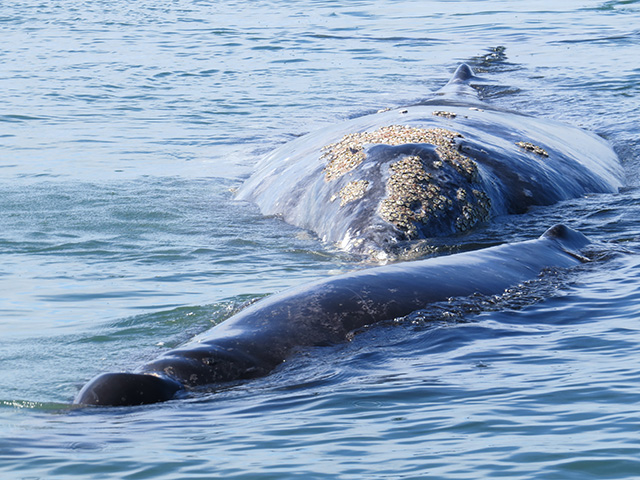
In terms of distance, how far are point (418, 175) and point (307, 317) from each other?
3.89 meters

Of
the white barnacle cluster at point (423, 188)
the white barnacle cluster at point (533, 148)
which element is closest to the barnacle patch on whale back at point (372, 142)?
the white barnacle cluster at point (423, 188)

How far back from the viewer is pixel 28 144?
1736 centimetres

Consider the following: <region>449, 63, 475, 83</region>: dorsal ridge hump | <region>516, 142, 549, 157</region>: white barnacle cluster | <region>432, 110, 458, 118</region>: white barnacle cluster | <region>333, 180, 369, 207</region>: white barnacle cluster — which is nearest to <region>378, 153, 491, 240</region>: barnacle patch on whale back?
<region>333, 180, 369, 207</region>: white barnacle cluster

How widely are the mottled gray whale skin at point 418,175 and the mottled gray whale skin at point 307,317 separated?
154 cm

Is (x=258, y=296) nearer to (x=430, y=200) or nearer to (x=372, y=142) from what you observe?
(x=430, y=200)

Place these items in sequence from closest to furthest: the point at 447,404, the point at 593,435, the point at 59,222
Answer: the point at 593,435, the point at 447,404, the point at 59,222

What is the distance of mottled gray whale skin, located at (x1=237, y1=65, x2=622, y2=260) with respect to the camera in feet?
32.3

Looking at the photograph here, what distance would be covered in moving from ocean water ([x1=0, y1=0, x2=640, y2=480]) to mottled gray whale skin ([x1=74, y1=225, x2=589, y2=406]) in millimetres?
104

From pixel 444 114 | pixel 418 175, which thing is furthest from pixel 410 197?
pixel 444 114

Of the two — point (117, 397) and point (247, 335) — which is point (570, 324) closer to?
point (247, 335)

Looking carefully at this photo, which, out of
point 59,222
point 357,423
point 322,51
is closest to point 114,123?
point 59,222

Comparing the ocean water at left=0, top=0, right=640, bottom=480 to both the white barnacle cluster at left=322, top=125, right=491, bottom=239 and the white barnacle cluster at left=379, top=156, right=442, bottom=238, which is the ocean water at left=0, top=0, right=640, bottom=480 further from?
the white barnacle cluster at left=379, top=156, right=442, bottom=238

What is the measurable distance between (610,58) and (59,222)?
15.6 m

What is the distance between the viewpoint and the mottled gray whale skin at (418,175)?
9844 mm
